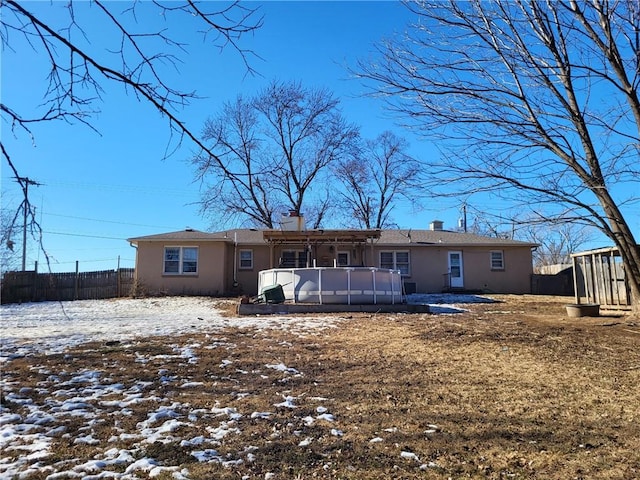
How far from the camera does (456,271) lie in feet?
71.9

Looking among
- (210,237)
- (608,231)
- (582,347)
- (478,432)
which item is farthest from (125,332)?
(210,237)

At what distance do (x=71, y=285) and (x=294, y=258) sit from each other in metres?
9.90

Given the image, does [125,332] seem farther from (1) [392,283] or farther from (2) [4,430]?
(1) [392,283]

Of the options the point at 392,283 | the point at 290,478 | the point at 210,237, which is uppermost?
the point at 210,237

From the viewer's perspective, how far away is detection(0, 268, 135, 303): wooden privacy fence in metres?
18.4

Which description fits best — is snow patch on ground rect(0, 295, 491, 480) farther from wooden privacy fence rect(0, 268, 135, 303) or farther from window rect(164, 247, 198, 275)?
wooden privacy fence rect(0, 268, 135, 303)

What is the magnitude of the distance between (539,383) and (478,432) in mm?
1982

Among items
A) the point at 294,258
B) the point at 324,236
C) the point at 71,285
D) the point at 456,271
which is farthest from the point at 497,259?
the point at 71,285

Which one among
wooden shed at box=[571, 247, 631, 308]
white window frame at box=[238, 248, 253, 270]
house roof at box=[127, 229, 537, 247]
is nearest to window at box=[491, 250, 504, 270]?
house roof at box=[127, 229, 537, 247]

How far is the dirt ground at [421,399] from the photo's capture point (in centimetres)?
319

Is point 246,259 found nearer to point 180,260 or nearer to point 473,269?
point 180,260

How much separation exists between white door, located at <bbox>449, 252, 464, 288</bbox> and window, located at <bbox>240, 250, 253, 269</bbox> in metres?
9.75

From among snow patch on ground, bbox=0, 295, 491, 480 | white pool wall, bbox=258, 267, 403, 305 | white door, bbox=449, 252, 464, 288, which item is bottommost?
snow patch on ground, bbox=0, 295, 491, 480

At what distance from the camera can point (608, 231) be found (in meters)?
7.68
